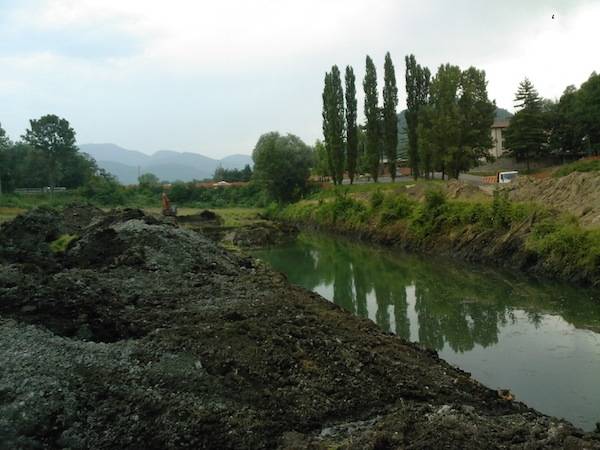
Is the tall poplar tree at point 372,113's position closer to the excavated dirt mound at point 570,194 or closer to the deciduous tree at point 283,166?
the deciduous tree at point 283,166

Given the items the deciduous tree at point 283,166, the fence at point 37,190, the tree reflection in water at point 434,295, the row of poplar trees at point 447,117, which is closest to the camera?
the tree reflection in water at point 434,295

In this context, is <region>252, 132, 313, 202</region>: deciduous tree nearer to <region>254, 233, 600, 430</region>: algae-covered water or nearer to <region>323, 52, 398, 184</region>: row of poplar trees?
<region>323, 52, 398, 184</region>: row of poplar trees

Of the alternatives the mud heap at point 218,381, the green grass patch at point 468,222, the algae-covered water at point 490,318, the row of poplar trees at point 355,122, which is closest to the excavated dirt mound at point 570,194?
the green grass patch at point 468,222

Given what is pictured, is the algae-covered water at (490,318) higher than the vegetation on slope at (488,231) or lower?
lower

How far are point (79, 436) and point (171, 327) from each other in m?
3.16

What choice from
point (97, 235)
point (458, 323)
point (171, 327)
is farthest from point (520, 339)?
point (97, 235)

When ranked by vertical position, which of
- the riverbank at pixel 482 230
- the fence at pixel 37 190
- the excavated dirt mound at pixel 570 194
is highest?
the fence at pixel 37 190

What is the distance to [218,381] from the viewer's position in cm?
701

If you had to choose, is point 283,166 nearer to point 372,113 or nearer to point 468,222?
point 372,113

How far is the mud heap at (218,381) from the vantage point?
5875mm

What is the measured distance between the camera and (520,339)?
1181cm

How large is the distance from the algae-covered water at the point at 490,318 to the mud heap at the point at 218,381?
1398mm

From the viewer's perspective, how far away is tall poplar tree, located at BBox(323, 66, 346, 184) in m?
51.0

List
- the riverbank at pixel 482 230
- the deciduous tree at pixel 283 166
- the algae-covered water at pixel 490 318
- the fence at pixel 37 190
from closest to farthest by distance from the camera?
the algae-covered water at pixel 490 318
the riverbank at pixel 482 230
the deciduous tree at pixel 283 166
the fence at pixel 37 190
